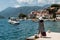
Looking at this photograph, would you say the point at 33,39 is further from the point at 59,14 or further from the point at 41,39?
the point at 59,14

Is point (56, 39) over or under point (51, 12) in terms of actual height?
over

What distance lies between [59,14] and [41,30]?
137m

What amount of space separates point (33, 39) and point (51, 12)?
6029 inches

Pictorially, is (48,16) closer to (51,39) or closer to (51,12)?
(51,12)

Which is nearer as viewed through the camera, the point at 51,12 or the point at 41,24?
the point at 41,24

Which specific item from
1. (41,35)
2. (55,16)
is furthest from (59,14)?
(41,35)

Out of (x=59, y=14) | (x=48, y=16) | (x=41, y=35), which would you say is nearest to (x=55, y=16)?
(x=59, y=14)

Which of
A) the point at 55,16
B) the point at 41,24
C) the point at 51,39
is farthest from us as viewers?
the point at 55,16

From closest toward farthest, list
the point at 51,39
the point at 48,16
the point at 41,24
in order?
the point at 51,39
the point at 41,24
the point at 48,16

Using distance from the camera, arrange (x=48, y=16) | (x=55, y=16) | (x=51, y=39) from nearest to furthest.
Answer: (x=51, y=39) < (x=55, y=16) < (x=48, y=16)

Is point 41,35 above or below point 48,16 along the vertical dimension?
above

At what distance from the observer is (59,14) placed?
15662 cm

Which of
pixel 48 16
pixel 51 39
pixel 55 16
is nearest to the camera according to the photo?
pixel 51 39

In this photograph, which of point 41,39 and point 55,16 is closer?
point 41,39
